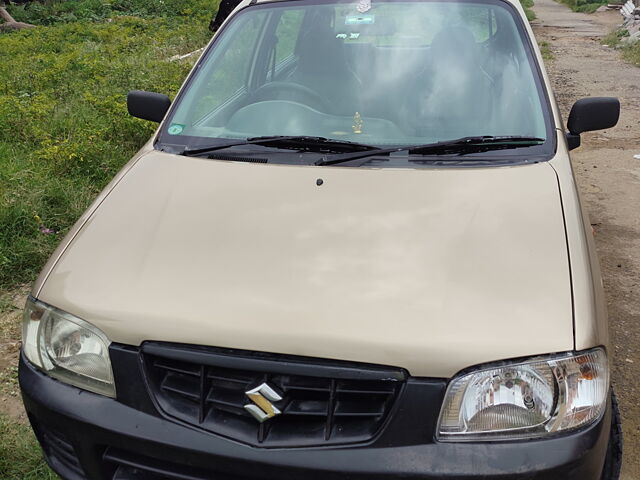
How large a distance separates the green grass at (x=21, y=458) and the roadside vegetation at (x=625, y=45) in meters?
12.8

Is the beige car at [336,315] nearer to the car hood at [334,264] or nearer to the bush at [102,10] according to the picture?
the car hood at [334,264]

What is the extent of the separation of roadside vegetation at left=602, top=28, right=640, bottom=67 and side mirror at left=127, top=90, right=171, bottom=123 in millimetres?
11862

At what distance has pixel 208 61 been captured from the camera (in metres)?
3.16

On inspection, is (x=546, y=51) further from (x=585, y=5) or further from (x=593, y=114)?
(x=585, y=5)

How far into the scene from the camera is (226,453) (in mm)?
1773

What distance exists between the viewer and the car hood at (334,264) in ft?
5.78

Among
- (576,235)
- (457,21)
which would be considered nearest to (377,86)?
(457,21)

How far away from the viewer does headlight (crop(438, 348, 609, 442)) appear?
173 centimetres

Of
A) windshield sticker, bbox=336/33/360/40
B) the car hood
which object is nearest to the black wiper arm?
the car hood

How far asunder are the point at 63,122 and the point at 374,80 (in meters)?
4.45

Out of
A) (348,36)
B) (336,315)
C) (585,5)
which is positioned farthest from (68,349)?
(585,5)

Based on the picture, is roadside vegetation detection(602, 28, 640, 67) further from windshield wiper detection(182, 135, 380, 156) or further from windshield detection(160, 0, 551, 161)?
windshield wiper detection(182, 135, 380, 156)

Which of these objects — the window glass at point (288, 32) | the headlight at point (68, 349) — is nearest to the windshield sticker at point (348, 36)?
the window glass at point (288, 32)

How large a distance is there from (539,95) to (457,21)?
1.94 ft
